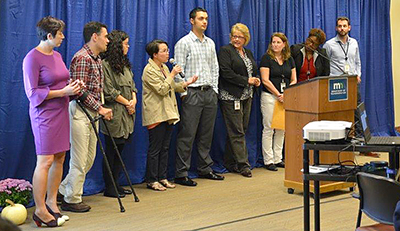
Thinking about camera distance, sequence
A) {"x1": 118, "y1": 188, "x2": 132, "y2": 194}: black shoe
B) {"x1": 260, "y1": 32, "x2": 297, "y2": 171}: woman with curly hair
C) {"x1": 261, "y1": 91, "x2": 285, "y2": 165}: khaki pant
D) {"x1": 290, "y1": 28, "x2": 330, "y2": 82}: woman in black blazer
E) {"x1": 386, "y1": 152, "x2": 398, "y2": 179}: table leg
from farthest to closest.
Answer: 1. {"x1": 290, "y1": 28, "x2": 330, "y2": 82}: woman in black blazer
2. {"x1": 261, "y1": 91, "x2": 285, "y2": 165}: khaki pant
3. {"x1": 260, "y1": 32, "x2": 297, "y2": 171}: woman with curly hair
4. {"x1": 118, "y1": 188, "x2": 132, "y2": 194}: black shoe
5. {"x1": 386, "y1": 152, "x2": 398, "y2": 179}: table leg

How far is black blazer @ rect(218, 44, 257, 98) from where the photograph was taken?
6363mm

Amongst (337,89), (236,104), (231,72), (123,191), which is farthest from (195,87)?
(337,89)

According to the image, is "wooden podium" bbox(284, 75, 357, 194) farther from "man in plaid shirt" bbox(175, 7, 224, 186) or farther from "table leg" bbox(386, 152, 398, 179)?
"table leg" bbox(386, 152, 398, 179)

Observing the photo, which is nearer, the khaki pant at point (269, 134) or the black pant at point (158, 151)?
the black pant at point (158, 151)

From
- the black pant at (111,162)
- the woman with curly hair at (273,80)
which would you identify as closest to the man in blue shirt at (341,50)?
the woman with curly hair at (273,80)

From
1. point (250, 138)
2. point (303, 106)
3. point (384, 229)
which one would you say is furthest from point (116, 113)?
point (384, 229)

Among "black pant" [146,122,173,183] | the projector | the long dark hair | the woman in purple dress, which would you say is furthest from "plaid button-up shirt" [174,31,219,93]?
the projector

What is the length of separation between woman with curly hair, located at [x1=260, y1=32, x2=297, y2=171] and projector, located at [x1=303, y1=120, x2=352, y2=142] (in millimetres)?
2979

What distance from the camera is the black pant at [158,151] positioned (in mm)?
5777

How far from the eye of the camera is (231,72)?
20.8 ft

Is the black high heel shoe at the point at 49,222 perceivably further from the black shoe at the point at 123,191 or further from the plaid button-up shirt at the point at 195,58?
the plaid button-up shirt at the point at 195,58

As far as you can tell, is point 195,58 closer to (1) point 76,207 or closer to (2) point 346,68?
(1) point 76,207

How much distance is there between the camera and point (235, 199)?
539cm

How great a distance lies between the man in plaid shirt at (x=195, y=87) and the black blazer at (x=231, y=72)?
16 centimetres
